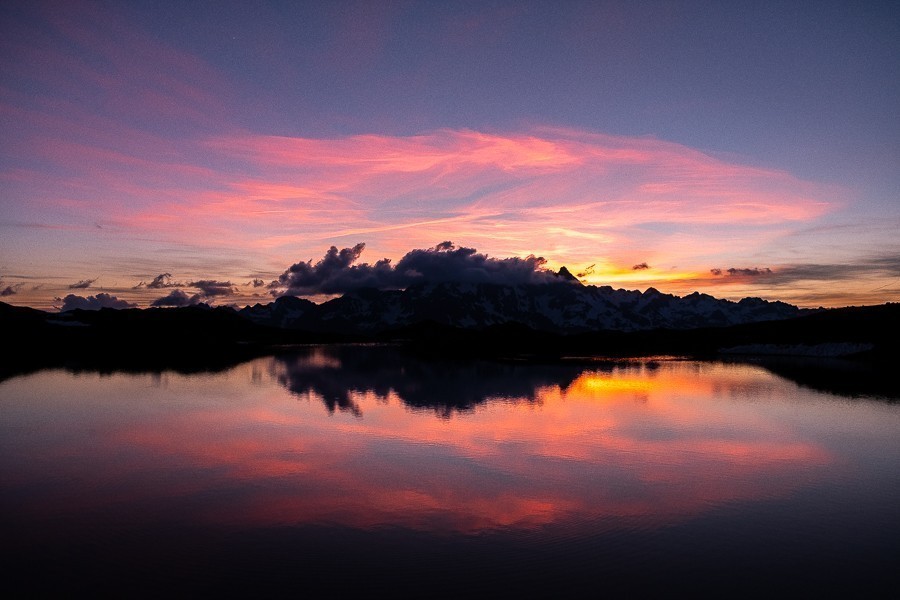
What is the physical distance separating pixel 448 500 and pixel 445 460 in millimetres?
6493

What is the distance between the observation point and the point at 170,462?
27.9m

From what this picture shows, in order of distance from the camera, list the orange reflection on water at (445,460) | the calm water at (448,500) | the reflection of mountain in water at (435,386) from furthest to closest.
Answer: the reflection of mountain in water at (435,386) < the orange reflection on water at (445,460) < the calm water at (448,500)

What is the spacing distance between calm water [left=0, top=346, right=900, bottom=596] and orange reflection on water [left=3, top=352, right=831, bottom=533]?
147 mm

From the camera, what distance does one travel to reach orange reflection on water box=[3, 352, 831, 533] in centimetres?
2075

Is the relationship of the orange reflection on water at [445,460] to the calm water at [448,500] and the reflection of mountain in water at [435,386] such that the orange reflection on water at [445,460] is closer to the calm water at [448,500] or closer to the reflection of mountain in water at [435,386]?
the calm water at [448,500]

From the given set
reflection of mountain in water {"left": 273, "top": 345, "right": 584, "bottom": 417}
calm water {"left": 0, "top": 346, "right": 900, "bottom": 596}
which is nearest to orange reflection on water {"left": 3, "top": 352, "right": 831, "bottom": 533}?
calm water {"left": 0, "top": 346, "right": 900, "bottom": 596}

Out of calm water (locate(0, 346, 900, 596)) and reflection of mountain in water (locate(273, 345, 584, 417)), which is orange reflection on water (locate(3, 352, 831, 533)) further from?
reflection of mountain in water (locate(273, 345, 584, 417))

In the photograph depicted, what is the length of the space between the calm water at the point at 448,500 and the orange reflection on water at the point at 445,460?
15 centimetres

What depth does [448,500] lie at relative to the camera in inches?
854

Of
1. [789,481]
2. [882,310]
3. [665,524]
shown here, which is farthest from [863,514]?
[882,310]

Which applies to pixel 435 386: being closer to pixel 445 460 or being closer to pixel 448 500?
pixel 445 460

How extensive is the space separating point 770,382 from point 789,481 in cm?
5515

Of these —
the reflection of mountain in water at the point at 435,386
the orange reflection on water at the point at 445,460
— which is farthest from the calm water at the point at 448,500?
the reflection of mountain in water at the point at 435,386

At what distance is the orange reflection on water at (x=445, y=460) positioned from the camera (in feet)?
68.1
